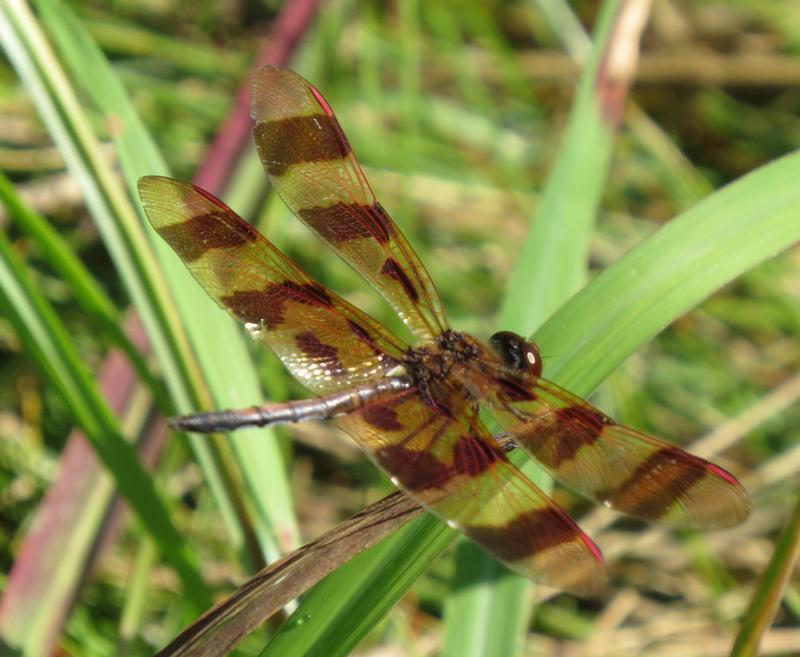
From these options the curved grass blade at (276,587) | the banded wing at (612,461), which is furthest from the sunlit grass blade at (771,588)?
the curved grass blade at (276,587)

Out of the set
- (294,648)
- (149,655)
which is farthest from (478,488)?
(149,655)

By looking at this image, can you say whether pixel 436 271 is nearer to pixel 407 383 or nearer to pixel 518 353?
pixel 407 383

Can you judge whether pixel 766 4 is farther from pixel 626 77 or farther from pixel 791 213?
pixel 791 213

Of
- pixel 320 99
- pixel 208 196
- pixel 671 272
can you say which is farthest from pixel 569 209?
pixel 208 196

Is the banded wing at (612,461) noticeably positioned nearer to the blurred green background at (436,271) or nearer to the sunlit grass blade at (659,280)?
the sunlit grass blade at (659,280)

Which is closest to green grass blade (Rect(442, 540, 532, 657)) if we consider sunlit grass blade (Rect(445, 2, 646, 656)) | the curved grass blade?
sunlit grass blade (Rect(445, 2, 646, 656))

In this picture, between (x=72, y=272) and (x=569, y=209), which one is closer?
(x=72, y=272)
